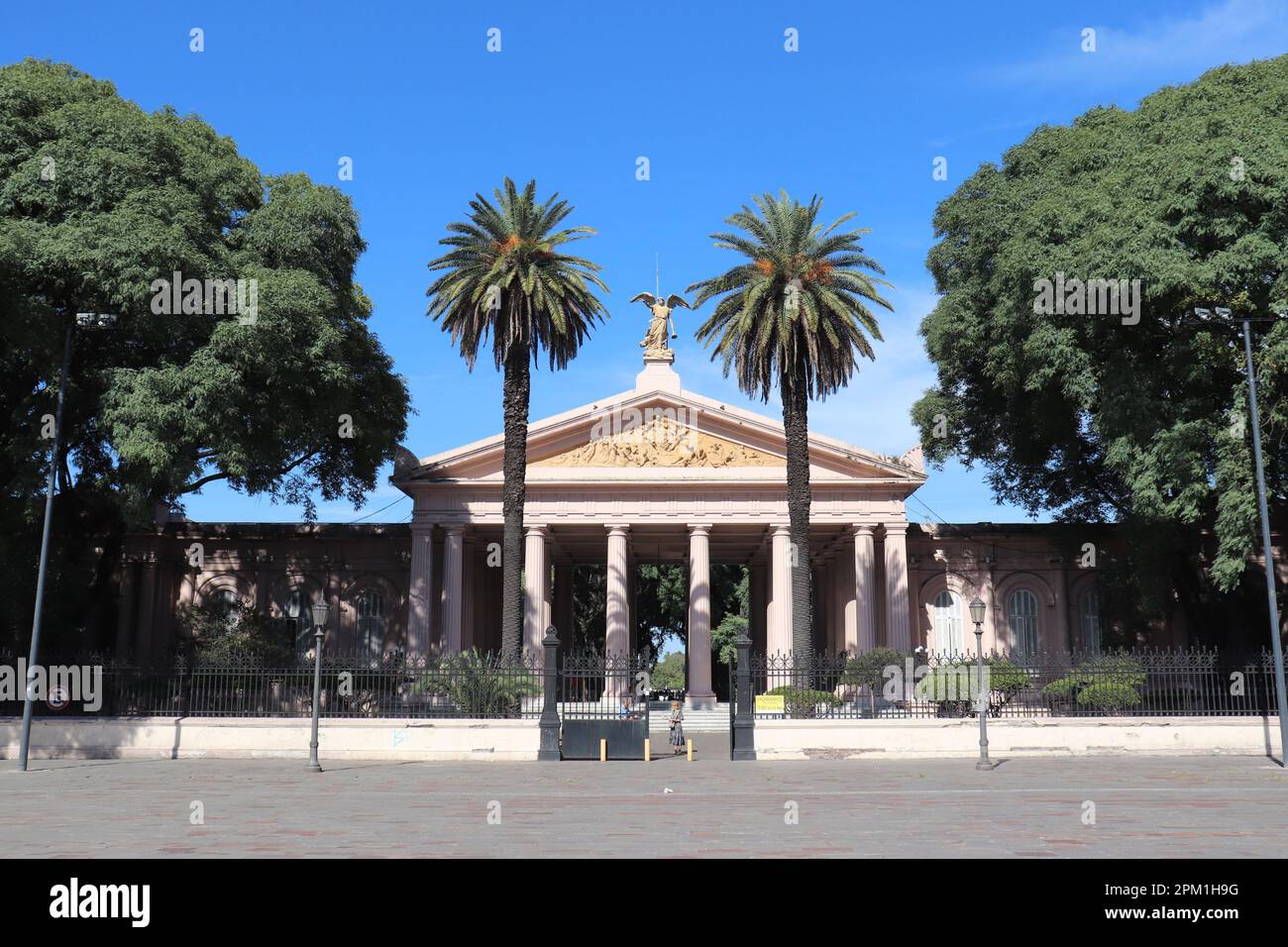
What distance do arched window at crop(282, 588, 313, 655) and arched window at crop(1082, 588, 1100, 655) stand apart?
27.7 m

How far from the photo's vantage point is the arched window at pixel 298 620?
40.2m

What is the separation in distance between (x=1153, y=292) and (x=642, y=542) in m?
23.0

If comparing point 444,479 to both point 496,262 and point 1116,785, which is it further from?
point 1116,785

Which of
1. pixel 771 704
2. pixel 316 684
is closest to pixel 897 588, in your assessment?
pixel 771 704

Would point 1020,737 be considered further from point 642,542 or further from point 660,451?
point 642,542

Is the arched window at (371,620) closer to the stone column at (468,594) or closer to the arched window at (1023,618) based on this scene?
the stone column at (468,594)

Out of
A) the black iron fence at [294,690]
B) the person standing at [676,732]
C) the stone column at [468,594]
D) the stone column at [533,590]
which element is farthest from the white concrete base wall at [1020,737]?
the stone column at [468,594]

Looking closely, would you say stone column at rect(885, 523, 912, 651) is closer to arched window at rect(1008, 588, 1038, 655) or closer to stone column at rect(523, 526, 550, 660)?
arched window at rect(1008, 588, 1038, 655)

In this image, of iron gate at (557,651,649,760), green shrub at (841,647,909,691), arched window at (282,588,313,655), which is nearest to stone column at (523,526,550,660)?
arched window at (282,588,313,655)

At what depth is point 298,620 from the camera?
4075cm

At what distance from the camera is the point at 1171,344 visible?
2616 centimetres

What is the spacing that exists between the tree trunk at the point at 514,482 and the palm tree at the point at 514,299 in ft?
0.09

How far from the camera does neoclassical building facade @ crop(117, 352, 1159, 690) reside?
37.7m
